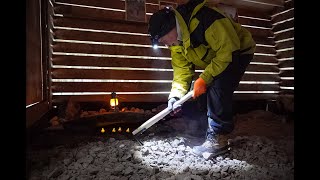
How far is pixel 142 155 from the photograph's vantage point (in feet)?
10.7

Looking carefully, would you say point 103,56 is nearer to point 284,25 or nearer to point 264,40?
point 264,40

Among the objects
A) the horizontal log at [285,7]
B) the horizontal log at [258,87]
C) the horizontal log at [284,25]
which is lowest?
the horizontal log at [258,87]

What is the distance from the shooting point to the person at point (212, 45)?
3.15m

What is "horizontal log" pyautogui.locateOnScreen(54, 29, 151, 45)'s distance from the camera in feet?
19.1

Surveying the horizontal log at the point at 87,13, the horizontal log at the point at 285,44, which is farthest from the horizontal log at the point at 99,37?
the horizontal log at the point at 285,44

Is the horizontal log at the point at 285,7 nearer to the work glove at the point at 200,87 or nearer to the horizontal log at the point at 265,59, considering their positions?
the horizontal log at the point at 265,59

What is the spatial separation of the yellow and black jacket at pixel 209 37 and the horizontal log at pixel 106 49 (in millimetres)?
2894

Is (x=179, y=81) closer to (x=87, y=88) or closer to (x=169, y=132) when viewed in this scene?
(x=169, y=132)

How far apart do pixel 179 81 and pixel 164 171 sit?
1636 mm

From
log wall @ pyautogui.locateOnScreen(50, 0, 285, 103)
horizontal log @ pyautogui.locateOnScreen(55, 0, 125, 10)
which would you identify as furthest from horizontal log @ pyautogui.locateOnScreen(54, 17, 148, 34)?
horizontal log @ pyautogui.locateOnScreen(55, 0, 125, 10)

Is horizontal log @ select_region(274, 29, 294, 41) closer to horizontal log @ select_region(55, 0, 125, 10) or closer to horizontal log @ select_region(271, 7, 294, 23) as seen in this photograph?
horizontal log @ select_region(271, 7, 294, 23)

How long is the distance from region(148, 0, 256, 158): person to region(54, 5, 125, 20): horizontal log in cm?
326

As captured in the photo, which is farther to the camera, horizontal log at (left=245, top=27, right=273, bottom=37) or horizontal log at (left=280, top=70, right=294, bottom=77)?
horizontal log at (left=245, top=27, right=273, bottom=37)
